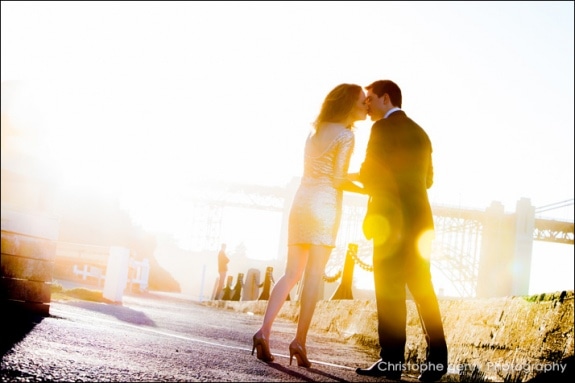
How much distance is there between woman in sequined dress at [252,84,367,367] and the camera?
335 cm

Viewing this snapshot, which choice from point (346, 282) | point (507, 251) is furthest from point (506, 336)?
point (507, 251)

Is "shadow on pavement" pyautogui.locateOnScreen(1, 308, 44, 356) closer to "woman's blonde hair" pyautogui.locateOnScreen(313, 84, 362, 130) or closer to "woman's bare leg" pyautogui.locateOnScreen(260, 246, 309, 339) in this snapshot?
"woman's bare leg" pyautogui.locateOnScreen(260, 246, 309, 339)

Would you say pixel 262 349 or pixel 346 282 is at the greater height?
pixel 346 282

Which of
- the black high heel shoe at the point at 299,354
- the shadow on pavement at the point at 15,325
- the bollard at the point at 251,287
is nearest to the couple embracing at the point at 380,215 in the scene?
the black high heel shoe at the point at 299,354

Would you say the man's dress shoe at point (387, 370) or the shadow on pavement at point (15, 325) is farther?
the man's dress shoe at point (387, 370)

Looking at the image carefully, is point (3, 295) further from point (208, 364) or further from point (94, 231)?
point (94, 231)

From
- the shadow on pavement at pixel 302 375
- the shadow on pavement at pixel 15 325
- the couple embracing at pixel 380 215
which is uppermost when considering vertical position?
the couple embracing at pixel 380 215

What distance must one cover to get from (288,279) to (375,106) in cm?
103

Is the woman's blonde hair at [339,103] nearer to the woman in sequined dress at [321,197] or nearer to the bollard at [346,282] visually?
the woman in sequined dress at [321,197]

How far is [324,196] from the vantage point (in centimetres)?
336

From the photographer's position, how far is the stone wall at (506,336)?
8.60 ft

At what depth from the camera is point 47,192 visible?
4.80 meters

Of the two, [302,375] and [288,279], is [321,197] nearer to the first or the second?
[288,279]

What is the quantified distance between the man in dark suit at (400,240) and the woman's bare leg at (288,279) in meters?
0.47
